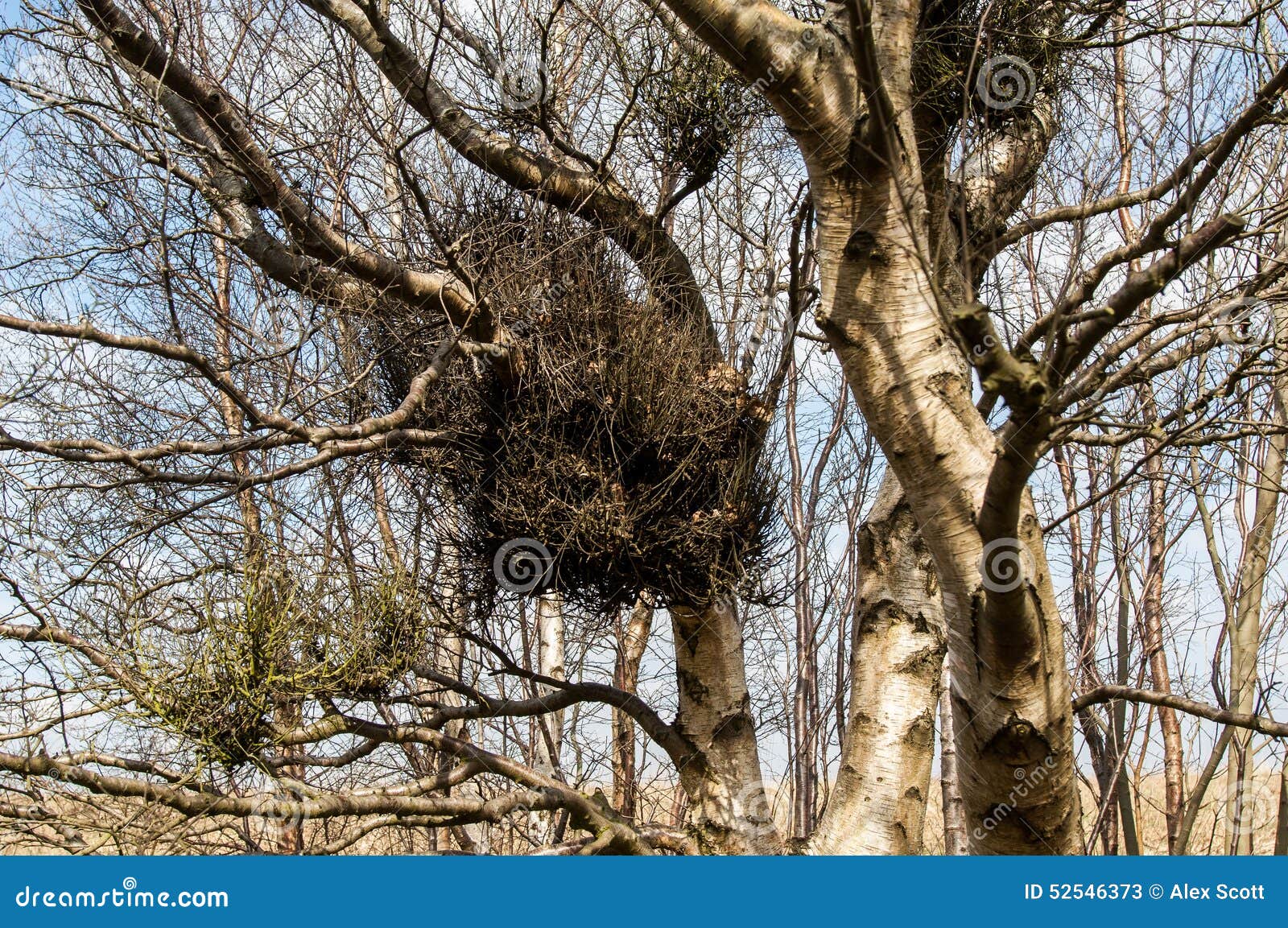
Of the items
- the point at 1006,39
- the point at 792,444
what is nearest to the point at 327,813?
the point at 1006,39

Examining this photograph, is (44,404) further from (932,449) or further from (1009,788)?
(1009,788)

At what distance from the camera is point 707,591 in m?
3.00

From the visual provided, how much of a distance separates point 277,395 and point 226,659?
3.49 feet

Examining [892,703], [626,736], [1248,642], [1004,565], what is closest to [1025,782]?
[1004,565]

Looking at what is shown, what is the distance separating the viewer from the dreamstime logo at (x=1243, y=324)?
2.18m
